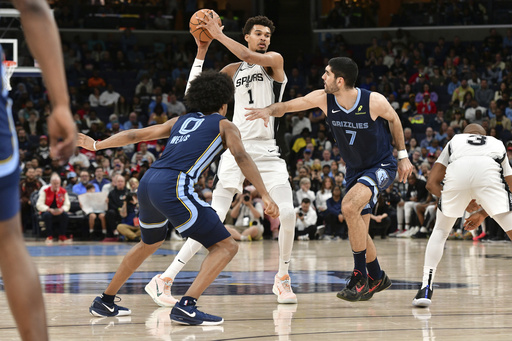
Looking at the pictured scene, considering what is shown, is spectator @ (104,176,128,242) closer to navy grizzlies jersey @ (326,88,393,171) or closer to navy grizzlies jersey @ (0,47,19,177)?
navy grizzlies jersey @ (326,88,393,171)

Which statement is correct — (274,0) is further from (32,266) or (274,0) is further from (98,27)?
(32,266)

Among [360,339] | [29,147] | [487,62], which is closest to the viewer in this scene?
[360,339]

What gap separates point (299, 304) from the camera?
612 cm

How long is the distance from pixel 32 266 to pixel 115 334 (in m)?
2.14

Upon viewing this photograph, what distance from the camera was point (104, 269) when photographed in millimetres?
9266

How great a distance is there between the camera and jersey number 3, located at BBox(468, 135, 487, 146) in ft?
20.4

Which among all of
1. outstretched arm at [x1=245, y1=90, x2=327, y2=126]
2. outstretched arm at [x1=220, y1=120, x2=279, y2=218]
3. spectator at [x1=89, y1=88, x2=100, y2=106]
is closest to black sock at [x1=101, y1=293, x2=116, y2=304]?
outstretched arm at [x1=220, y1=120, x2=279, y2=218]

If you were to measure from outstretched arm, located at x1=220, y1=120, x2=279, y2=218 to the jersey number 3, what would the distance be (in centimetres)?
215

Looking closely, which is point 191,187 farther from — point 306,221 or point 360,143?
point 306,221

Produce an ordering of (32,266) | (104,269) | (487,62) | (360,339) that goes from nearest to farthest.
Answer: (32,266), (360,339), (104,269), (487,62)

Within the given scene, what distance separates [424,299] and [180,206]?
217 cm

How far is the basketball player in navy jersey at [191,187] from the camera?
4.96 m

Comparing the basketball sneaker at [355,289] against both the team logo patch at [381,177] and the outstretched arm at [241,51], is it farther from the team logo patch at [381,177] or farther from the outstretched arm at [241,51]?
the outstretched arm at [241,51]

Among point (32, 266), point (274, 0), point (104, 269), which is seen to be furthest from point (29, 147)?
point (32, 266)
